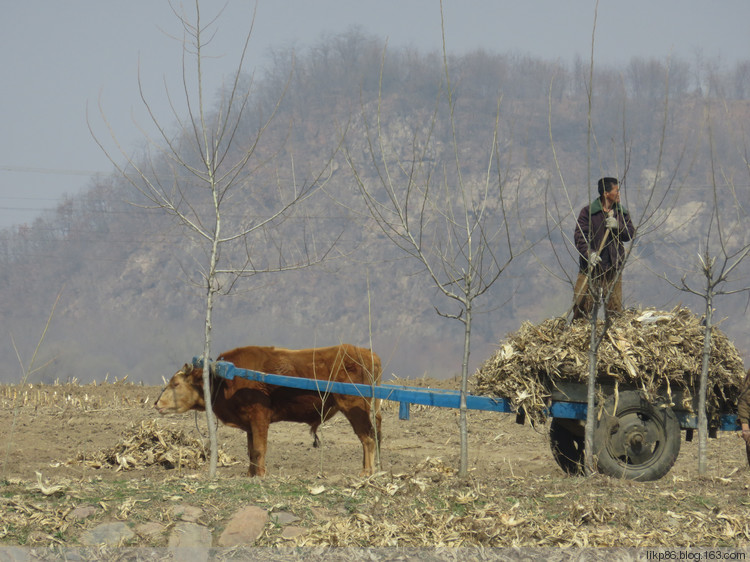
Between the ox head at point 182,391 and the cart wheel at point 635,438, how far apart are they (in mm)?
4495

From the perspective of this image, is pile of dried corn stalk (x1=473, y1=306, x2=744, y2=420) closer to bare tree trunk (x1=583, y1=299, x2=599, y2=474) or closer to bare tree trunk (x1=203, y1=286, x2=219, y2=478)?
bare tree trunk (x1=583, y1=299, x2=599, y2=474)

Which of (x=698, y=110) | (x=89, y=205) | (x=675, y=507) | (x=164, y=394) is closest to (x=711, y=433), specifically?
(x=675, y=507)

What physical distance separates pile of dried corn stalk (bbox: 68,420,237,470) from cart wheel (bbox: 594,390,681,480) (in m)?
4.80

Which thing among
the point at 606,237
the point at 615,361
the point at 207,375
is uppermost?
the point at 606,237

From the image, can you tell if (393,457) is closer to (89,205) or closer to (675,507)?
(675,507)

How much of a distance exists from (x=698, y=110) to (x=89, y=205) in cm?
6994

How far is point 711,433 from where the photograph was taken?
8.16 metres

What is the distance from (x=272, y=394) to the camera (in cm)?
912

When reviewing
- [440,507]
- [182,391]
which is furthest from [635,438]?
[182,391]

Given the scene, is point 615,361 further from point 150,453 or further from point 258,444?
point 150,453

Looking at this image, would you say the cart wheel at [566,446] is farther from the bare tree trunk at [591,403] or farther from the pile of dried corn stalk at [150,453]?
the pile of dried corn stalk at [150,453]

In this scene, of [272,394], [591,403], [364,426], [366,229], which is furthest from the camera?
[366,229]

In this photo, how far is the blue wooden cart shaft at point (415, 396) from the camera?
25.0 ft

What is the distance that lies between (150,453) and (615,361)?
5.82 meters
